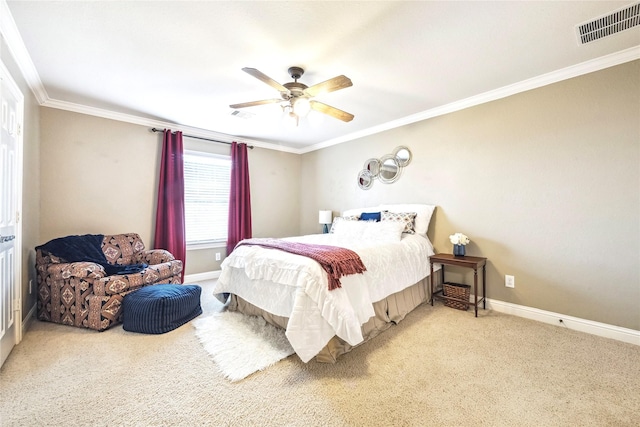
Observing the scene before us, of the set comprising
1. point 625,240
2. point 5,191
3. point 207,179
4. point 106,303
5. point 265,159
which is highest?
point 265,159

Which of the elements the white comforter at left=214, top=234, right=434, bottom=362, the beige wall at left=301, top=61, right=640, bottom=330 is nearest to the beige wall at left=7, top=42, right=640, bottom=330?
the beige wall at left=301, top=61, right=640, bottom=330

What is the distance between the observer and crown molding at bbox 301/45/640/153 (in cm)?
231

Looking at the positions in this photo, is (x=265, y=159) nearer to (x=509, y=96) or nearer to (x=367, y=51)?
(x=367, y=51)

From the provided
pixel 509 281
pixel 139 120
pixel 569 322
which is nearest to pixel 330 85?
pixel 509 281

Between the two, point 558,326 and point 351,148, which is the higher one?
point 351,148

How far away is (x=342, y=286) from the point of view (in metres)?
2.12

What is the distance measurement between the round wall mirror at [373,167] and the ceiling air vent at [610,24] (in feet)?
8.20

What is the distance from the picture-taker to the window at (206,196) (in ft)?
14.2

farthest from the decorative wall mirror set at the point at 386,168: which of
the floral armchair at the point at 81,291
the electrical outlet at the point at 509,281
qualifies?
the floral armchair at the point at 81,291

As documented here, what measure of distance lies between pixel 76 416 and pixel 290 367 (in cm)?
126

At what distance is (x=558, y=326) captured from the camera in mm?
2615

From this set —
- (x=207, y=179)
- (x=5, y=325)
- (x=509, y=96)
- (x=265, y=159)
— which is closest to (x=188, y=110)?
(x=207, y=179)

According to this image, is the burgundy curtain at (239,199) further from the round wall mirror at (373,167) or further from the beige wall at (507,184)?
the round wall mirror at (373,167)

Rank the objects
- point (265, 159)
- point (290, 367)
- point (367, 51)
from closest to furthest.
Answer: point (290, 367) → point (367, 51) → point (265, 159)
